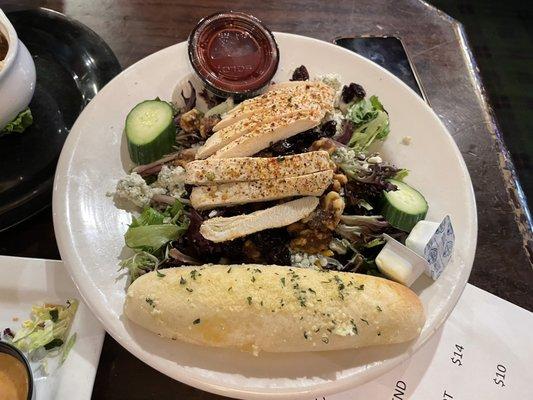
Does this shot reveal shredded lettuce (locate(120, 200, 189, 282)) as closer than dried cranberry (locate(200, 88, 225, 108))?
Yes

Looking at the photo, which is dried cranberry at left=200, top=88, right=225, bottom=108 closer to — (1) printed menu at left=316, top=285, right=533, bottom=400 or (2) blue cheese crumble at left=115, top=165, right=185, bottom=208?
(2) blue cheese crumble at left=115, top=165, right=185, bottom=208

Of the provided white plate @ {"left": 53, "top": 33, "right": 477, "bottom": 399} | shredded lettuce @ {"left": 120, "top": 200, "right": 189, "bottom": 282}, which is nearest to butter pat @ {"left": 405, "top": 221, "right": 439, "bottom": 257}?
white plate @ {"left": 53, "top": 33, "right": 477, "bottom": 399}

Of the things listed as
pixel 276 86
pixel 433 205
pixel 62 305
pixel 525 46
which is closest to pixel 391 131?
pixel 433 205

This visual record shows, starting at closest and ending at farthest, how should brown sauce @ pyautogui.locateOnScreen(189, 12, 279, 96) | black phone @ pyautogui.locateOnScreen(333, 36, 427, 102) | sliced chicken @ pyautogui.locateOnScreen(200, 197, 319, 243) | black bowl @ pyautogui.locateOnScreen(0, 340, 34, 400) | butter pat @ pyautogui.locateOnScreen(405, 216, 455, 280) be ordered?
black bowl @ pyautogui.locateOnScreen(0, 340, 34, 400) < butter pat @ pyautogui.locateOnScreen(405, 216, 455, 280) < sliced chicken @ pyautogui.locateOnScreen(200, 197, 319, 243) < brown sauce @ pyautogui.locateOnScreen(189, 12, 279, 96) < black phone @ pyautogui.locateOnScreen(333, 36, 427, 102)

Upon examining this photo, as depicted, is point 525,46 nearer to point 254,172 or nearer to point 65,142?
point 254,172

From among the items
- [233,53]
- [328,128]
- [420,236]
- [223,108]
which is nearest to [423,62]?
[328,128]

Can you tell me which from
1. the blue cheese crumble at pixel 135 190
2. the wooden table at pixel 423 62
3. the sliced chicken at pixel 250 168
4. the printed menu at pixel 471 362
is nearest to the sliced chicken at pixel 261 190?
the sliced chicken at pixel 250 168
